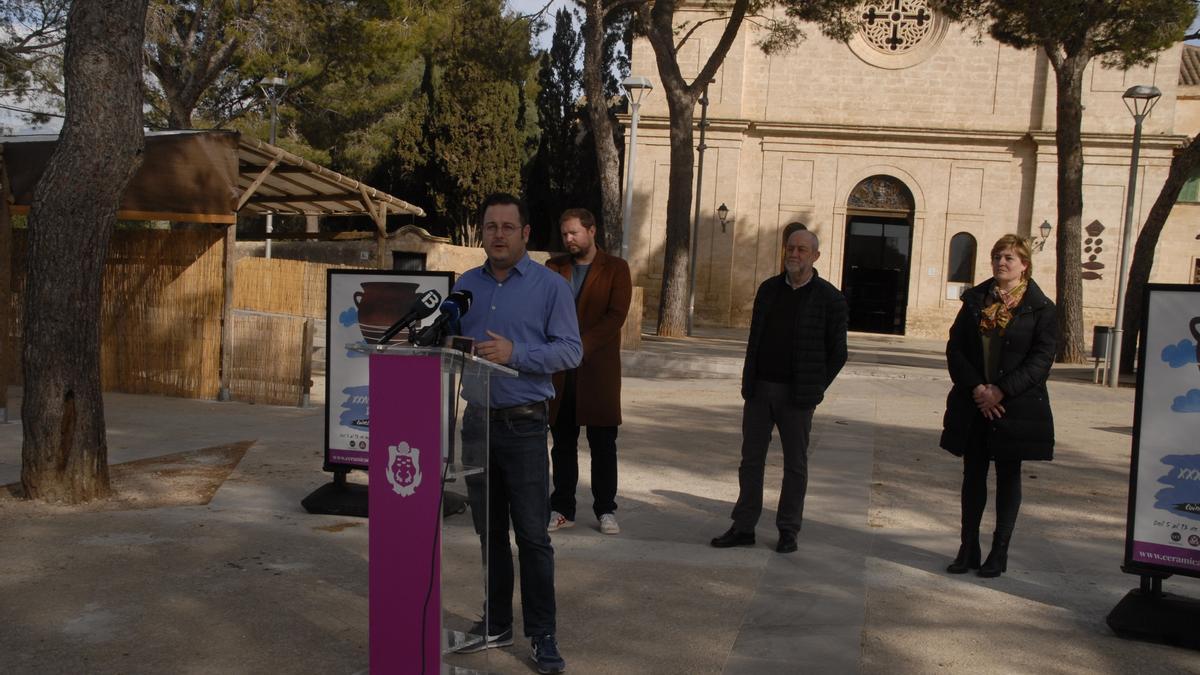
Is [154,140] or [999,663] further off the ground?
[154,140]

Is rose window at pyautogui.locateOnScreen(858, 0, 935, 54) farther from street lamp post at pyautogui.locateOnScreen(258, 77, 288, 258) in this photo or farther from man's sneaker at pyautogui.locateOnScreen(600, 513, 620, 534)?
man's sneaker at pyautogui.locateOnScreen(600, 513, 620, 534)

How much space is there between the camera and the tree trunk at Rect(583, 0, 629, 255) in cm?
2189

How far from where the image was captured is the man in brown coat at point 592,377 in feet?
20.2

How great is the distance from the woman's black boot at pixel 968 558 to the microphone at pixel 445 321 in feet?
10.4

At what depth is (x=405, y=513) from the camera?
3.50 metres

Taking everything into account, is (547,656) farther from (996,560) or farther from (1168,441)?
(1168,441)

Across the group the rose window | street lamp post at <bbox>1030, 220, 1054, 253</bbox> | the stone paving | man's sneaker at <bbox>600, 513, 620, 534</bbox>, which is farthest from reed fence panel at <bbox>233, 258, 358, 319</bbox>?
street lamp post at <bbox>1030, 220, 1054, 253</bbox>

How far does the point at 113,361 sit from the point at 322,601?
319 inches

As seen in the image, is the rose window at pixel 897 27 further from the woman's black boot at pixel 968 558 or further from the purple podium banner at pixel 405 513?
the purple podium banner at pixel 405 513

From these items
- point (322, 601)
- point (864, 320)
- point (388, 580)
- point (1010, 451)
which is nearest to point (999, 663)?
point (1010, 451)

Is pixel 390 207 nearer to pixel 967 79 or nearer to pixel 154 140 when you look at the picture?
pixel 154 140

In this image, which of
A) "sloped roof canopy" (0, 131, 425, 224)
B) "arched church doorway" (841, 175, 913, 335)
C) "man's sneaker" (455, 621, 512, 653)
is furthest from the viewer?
"arched church doorway" (841, 175, 913, 335)

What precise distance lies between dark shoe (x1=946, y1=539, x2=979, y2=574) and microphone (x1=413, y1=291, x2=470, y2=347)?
3.19 m

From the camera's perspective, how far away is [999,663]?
428cm
